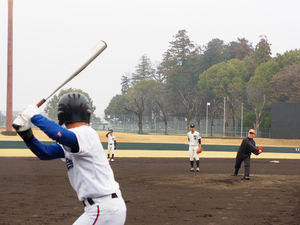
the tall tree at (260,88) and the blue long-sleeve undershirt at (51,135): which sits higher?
the tall tree at (260,88)

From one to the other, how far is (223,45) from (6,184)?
309 feet

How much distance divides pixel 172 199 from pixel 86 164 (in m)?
7.20

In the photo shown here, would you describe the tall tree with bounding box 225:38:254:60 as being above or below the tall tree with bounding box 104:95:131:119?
above

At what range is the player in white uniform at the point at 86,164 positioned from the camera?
10.5 ft

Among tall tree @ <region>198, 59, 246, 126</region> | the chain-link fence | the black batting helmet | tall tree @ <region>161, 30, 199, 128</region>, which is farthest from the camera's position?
tall tree @ <region>161, 30, 199, 128</region>

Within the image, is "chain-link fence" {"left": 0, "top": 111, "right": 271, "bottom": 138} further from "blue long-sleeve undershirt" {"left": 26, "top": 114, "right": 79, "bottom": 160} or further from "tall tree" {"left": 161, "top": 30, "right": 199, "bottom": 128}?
"blue long-sleeve undershirt" {"left": 26, "top": 114, "right": 79, "bottom": 160}

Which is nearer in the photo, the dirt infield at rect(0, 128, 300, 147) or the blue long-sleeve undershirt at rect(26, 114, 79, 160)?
the blue long-sleeve undershirt at rect(26, 114, 79, 160)

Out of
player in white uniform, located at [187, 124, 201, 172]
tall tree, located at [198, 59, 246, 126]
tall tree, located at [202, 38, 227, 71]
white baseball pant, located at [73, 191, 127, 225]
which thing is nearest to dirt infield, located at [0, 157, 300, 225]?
player in white uniform, located at [187, 124, 201, 172]

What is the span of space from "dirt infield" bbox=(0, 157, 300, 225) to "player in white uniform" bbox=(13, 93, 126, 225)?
14.1 ft

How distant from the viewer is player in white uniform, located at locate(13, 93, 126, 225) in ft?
10.5

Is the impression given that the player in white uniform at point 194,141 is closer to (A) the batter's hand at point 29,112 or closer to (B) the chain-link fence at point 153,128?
(A) the batter's hand at point 29,112

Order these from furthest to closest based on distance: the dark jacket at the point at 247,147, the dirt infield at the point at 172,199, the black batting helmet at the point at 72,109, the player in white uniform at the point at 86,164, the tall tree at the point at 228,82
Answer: the tall tree at the point at 228,82 < the dark jacket at the point at 247,147 < the dirt infield at the point at 172,199 < the black batting helmet at the point at 72,109 < the player in white uniform at the point at 86,164

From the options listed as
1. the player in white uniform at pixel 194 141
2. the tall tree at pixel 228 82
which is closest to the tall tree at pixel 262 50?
the tall tree at pixel 228 82

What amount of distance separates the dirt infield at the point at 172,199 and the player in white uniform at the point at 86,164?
14.1 feet
